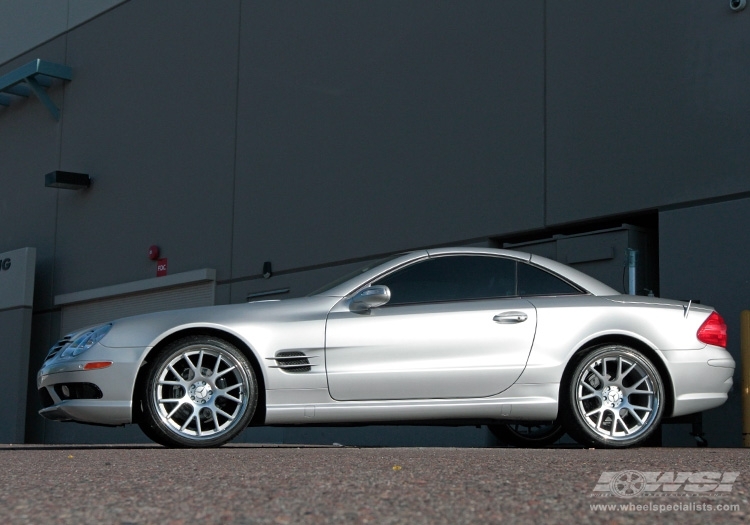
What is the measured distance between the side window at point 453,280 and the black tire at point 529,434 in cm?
162

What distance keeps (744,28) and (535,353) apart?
16.8 feet

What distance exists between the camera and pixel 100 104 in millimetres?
19234

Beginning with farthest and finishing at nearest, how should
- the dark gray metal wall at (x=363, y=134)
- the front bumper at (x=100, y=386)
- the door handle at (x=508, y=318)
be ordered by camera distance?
the dark gray metal wall at (x=363, y=134) < the door handle at (x=508, y=318) < the front bumper at (x=100, y=386)

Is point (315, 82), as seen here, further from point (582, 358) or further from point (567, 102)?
point (582, 358)

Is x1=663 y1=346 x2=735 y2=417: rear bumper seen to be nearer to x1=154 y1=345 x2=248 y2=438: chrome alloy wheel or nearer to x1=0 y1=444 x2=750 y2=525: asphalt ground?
x1=0 y1=444 x2=750 y2=525: asphalt ground

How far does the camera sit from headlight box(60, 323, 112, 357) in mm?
6867

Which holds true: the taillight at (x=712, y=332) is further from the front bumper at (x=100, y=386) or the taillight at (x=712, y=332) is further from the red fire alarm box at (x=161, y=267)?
the red fire alarm box at (x=161, y=267)

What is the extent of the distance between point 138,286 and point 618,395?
1192cm

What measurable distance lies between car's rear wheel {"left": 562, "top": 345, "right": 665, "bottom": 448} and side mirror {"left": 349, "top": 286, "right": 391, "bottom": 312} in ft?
4.24

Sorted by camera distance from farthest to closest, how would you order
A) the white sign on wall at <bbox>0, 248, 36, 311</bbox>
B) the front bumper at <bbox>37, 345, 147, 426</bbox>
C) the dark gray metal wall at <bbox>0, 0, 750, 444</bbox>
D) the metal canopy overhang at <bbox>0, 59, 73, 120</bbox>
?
the metal canopy overhang at <bbox>0, 59, 73, 120</bbox>, the white sign on wall at <bbox>0, 248, 36, 311</bbox>, the dark gray metal wall at <bbox>0, 0, 750, 444</bbox>, the front bumper at <bbox>37, 345, 147, 426</bbox>

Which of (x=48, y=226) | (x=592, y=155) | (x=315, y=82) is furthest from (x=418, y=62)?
(x=48, y=226)

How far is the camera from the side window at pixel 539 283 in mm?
7086

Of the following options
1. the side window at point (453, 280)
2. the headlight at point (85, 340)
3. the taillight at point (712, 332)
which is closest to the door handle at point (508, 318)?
the side window at point (453, 280)

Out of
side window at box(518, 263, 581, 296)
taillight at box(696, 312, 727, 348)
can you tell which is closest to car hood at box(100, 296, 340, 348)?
side window at box(518, 263, 581, 296)
